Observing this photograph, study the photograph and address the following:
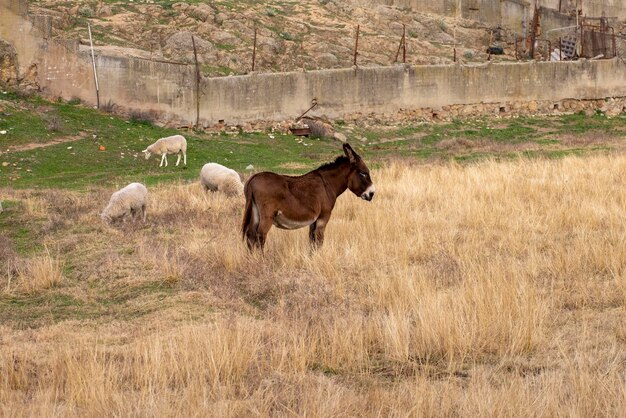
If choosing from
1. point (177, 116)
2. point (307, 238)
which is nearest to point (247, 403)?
point (307, 238)

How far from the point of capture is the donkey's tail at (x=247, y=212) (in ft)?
42.2

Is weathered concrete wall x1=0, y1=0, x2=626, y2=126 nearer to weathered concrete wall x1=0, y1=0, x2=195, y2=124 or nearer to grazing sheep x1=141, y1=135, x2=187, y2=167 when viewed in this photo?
weathered concrete wall x1=0, y1=0, x2=195, y2=124

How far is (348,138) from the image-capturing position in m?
34.6

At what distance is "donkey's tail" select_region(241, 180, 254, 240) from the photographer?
12867 mm

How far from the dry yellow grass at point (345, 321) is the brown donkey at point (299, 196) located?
349 mm

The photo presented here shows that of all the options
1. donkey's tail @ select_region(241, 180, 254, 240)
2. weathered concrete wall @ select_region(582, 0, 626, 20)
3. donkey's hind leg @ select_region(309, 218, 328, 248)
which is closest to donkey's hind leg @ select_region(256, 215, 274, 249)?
donkey's tail @ select_region(241, 180, 254, 240)

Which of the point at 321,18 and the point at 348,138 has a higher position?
the point at 321,18

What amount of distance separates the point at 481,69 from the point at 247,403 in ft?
110

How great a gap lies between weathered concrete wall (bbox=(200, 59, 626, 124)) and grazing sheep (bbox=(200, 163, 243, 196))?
13089mm

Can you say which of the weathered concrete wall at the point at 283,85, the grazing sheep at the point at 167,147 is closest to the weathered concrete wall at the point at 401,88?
the weathered concrete wall at the point at 283,85

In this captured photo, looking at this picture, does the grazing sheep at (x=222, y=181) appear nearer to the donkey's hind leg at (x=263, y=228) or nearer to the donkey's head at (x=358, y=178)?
the donkey's head at (x=358, y=178)

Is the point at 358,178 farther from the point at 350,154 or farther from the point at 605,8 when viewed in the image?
the point at 605,8

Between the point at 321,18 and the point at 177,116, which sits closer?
the point at 177,116

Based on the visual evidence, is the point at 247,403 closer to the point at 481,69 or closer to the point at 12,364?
the point at 12,364
